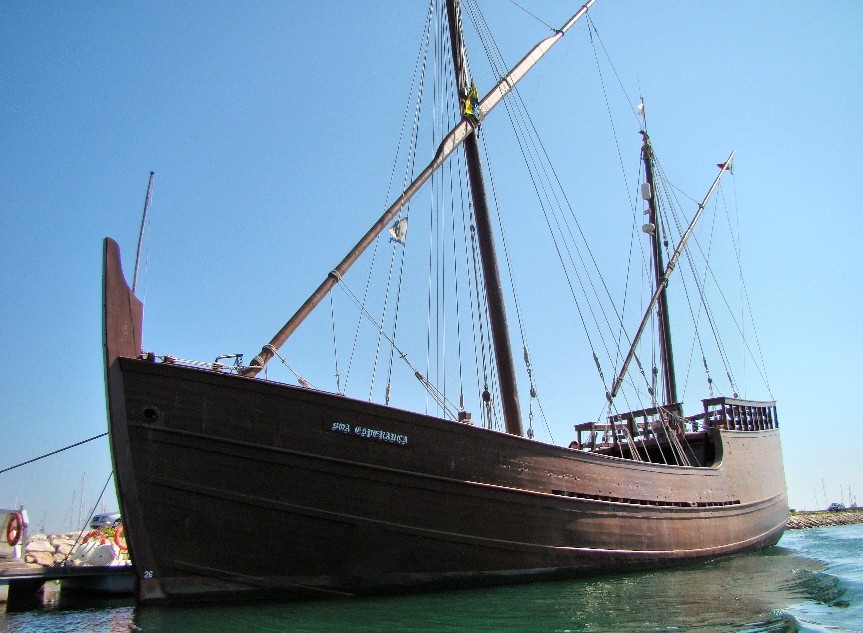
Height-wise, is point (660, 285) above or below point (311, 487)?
above

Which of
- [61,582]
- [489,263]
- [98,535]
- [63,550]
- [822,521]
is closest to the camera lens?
[61,582]

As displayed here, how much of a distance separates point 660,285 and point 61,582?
80.2ft

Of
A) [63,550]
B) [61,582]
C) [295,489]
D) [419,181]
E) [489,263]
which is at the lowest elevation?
[61,582]

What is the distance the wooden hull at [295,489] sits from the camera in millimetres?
9750

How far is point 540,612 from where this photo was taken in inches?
361

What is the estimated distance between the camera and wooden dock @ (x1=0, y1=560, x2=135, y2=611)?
11.5 m

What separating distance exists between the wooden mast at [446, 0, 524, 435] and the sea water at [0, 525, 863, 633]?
A: 14.0ft

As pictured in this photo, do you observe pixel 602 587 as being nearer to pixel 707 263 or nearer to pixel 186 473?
pixel 186 473

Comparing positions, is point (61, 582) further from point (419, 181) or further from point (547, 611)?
point (419, 181)

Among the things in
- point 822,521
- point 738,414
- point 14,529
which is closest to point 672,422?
point 738,414

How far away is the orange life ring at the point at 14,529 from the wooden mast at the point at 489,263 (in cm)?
1047

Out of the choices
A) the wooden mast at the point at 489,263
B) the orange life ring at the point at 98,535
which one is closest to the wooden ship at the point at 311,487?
the wooden mast at the point at 489,263

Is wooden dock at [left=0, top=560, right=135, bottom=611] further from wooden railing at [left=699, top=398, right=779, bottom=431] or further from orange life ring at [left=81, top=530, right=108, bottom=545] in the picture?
wooden railing at [left=699, top=398, right=779, bottom=431]

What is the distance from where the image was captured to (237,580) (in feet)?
32.3
